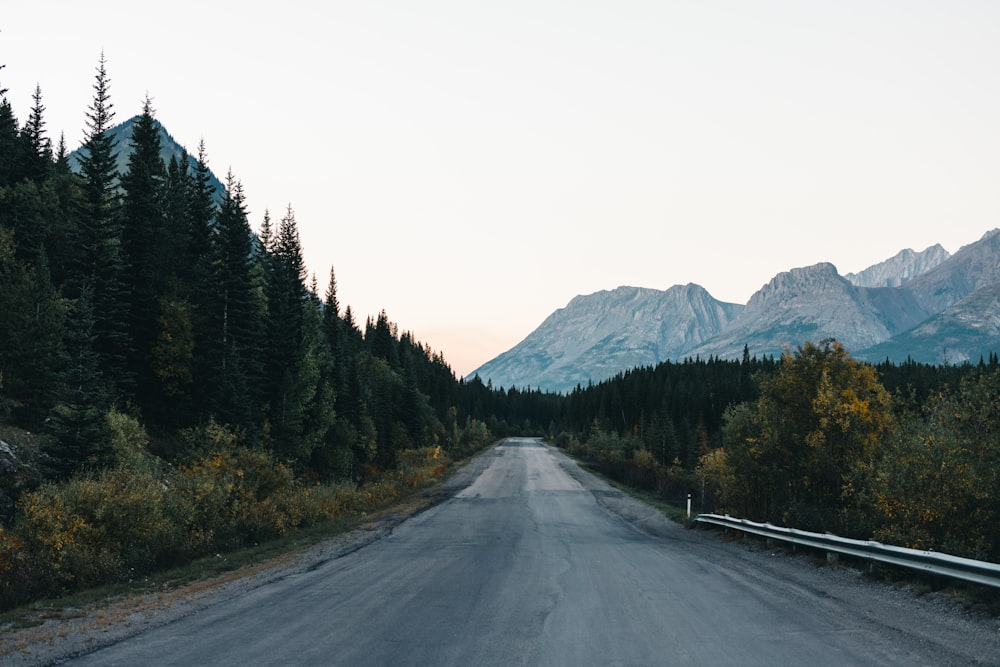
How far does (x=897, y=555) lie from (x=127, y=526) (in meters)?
15.6

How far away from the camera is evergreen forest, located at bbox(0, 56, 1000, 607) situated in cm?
1327

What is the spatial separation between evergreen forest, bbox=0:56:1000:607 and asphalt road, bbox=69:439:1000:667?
304 centimetres

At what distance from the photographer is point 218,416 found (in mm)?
43500

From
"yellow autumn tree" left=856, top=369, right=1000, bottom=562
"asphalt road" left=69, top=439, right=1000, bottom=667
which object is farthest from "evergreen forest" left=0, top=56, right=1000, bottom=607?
"asphalt road" left=69, top=439, right=1000, bottom=667

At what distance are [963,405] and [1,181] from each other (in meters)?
52.5

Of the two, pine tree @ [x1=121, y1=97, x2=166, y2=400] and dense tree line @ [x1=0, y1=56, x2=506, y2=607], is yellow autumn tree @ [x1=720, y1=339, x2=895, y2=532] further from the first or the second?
pine tree @ [x1=121, y1=97, x2=166, y2=400]

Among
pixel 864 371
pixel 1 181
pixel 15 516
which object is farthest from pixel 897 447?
pixel 1 181

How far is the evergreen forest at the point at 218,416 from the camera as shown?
13.3 meters

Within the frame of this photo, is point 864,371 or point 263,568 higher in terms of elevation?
point 864,371

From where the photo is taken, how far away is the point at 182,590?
39.4 ft

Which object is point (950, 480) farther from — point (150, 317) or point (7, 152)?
point (7, 152)

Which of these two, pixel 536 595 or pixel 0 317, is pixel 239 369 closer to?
pixel 0 317

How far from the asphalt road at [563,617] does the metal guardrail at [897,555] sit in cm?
56

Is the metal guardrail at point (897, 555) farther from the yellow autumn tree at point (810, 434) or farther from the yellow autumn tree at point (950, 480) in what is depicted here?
the yellow autumn tree at point (810, 434)
